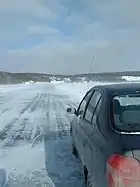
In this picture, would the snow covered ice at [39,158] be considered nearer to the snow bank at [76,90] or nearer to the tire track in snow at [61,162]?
the tire track in snow at [61,162]

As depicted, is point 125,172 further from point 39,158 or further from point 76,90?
point 76,90

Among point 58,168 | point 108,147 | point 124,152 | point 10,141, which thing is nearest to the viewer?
point 124,152

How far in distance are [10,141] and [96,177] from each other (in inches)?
208

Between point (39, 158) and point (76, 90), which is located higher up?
point (39, 158)

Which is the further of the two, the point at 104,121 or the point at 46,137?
the point at 46,137

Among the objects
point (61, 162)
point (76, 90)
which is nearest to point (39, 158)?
point (61, 162)

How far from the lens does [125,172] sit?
2.88m

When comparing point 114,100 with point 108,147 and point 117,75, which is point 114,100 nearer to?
point 108,147

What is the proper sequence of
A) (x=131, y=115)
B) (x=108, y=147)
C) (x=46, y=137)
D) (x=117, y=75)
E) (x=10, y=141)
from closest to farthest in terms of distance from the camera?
(x=108, y=147) → (x=131, y=115) → (x=10, y=141) → (x=46, y=137) → (x=117, y=75)

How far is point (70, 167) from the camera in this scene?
611cm

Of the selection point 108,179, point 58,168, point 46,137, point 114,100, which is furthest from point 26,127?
point 108,179

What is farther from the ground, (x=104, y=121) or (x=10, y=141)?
(x=104, y=121)

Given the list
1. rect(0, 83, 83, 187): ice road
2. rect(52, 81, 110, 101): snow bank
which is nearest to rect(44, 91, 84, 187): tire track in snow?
rect(0, 83, 83, 187): ice road

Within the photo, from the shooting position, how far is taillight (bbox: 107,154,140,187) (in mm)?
2861
